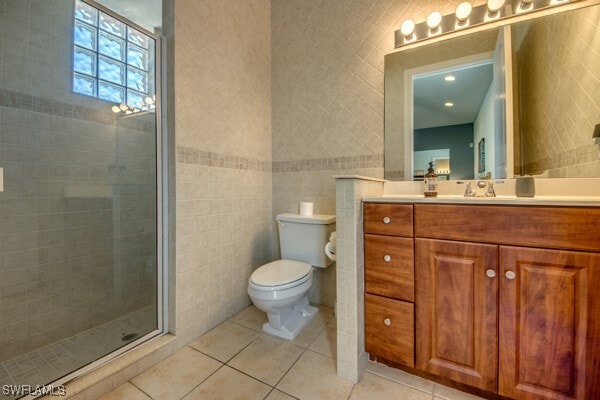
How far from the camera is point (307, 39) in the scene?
2.03 metres

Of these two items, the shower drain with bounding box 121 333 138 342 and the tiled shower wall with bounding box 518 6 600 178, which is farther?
the shower drain with bounding box 121 333 138 342

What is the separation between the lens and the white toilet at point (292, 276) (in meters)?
1.47

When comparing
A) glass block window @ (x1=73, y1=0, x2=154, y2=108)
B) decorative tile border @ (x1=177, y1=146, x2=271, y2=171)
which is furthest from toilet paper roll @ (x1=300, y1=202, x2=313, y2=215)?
glass block window @ (x1=73, y1=0, x2=154, y2=108)

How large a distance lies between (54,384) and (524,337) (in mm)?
2010

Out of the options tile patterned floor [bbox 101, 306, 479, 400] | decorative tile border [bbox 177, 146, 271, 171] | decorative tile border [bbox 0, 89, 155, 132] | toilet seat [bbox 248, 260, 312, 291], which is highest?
decorative tile border [bbox 0, 89, 155, 132]

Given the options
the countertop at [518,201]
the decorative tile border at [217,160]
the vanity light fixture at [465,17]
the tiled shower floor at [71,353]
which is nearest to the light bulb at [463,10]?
the vanity light fixture at [465,17]

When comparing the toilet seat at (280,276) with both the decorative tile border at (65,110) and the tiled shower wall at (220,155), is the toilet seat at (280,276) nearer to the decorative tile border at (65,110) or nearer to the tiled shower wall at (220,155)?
the tiled shower wall at (220,155)

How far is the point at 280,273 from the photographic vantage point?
1.60 m

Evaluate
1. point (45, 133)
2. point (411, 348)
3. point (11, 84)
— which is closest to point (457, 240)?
point (411, 348)

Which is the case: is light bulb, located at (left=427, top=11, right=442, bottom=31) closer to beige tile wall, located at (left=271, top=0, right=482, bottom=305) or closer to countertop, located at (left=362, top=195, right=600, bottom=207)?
beige tile wall, located at (left=271, top=0, right=482, bottom=305)

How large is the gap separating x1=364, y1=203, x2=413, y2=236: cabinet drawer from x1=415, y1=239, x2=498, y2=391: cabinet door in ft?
0.34

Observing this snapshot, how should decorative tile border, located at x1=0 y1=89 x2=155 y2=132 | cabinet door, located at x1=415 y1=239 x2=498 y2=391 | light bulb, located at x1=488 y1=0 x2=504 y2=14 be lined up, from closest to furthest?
cabinet door, located at x1=415 y1=239 x2=498 y2=391 < decorative tile border, located at x1=0 y1=89 x2=155 y2=132 < light bulb, located at x1=488 y1=0 x2=504 y2=14

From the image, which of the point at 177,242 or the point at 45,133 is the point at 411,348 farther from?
the point at 45,133

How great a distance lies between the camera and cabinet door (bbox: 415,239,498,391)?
1035mm
